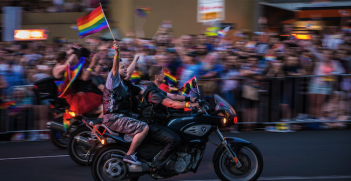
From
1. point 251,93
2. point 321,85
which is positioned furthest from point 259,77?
point 321,85

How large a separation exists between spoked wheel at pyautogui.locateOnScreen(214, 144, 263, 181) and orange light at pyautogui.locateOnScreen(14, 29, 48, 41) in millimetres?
12577

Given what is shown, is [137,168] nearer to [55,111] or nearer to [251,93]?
[55,111]

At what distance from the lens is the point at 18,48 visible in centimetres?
1255

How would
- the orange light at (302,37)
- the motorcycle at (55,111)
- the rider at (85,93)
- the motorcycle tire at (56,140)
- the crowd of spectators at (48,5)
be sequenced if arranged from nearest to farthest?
the rider at (85,93), the motorcycle at (55,111), the motorcycle tire at (56,140), the orange light at (302,37), the crowd of spectators at (48,5)

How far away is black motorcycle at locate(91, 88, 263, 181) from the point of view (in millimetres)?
5227

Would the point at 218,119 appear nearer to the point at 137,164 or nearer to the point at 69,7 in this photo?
the point at 137,164

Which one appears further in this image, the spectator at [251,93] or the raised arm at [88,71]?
the spectator at [251,93]

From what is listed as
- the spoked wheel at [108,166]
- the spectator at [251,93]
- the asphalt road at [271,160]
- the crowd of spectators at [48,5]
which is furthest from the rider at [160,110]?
the crowd of spectators at [48,5]

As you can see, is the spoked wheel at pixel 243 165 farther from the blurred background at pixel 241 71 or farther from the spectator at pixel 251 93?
the spectator at pixel 251 93

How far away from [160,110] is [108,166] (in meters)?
0.95

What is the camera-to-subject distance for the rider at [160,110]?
5.15 meters

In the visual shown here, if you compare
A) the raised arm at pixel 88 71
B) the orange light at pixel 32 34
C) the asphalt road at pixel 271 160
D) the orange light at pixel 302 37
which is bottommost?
the asphalt road at pixel 271 160

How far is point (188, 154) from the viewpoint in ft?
17.2

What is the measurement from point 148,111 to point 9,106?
4703 mm
